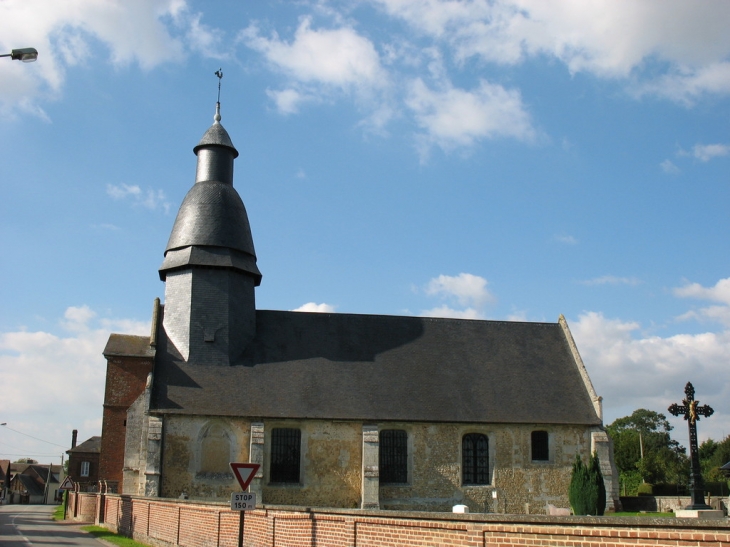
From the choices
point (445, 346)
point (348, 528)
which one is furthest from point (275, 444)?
point (348, 528)

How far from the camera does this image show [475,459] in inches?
992

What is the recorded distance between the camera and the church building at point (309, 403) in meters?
23.8

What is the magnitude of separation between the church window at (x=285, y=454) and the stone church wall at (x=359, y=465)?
0.68 feet

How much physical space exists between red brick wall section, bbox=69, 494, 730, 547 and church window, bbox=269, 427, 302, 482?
21.7 ft

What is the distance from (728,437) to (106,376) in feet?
209

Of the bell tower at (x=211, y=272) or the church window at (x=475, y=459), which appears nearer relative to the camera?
the church window at (x=475, y=459)

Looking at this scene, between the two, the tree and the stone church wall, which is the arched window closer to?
the stone church wall

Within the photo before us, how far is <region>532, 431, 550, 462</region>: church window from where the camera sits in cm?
2573

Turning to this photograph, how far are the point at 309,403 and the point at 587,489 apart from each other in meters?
9.68

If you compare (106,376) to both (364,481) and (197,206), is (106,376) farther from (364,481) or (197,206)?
(364,481)

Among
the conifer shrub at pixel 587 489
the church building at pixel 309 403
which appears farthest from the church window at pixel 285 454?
the conifer shrub at pixel 587 489

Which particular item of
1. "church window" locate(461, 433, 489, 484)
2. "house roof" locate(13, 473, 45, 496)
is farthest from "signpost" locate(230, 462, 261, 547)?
"house roof" locate(13, 473, 45, 496)

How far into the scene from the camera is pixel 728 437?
228 ft

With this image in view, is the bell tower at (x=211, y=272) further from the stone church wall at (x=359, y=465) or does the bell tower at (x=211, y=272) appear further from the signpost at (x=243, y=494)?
the signpost at (x=243, y=494)
